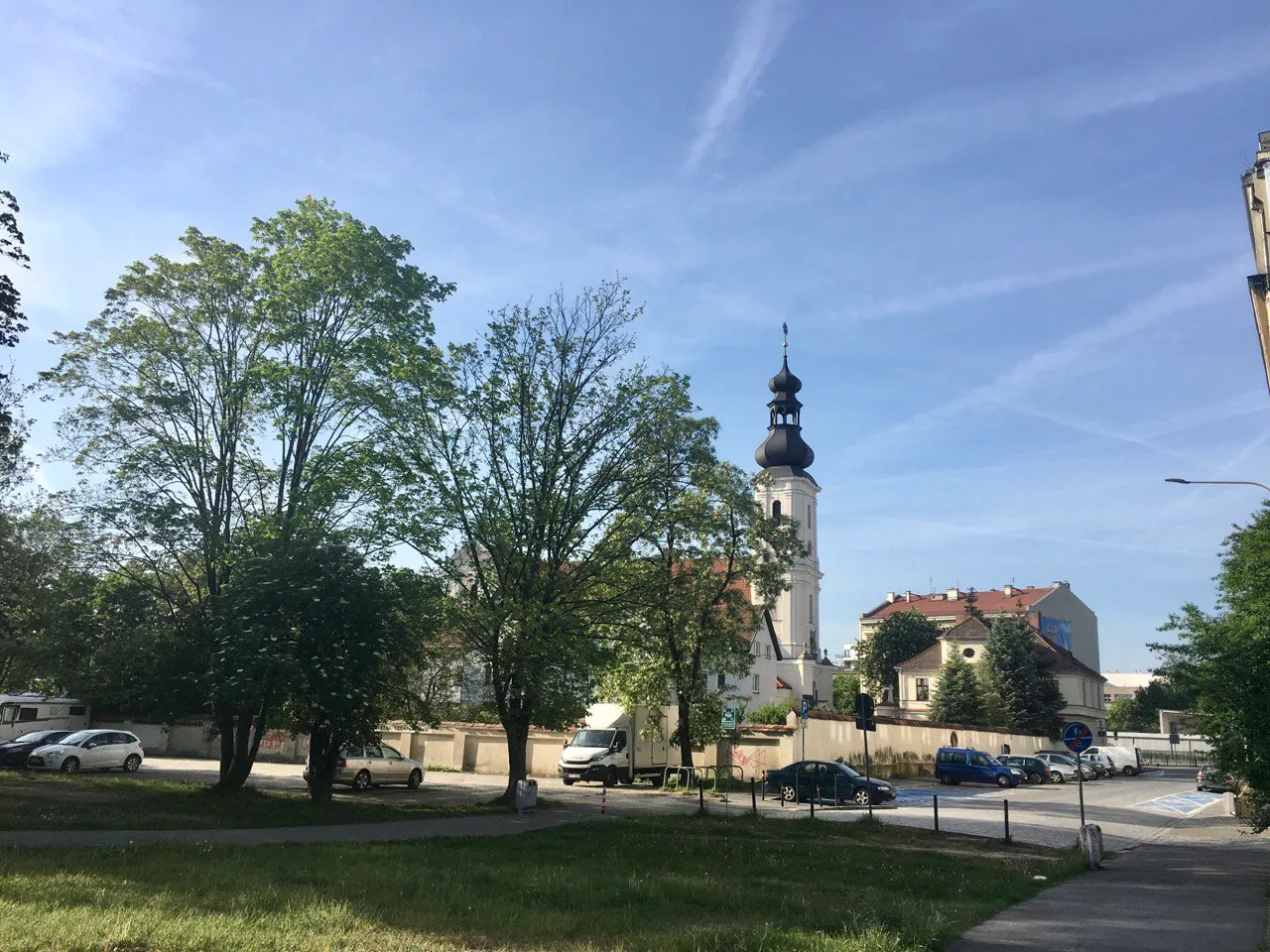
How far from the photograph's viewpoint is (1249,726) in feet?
51.3

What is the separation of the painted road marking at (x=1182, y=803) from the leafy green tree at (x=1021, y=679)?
25.7 m

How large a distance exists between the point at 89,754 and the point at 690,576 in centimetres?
2100

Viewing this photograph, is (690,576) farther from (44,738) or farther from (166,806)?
(44,738)

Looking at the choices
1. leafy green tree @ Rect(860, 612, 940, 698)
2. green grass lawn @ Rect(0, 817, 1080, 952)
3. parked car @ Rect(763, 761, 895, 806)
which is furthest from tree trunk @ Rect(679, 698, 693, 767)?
leafy green tree @ Rect(860, 612, 940, 698)

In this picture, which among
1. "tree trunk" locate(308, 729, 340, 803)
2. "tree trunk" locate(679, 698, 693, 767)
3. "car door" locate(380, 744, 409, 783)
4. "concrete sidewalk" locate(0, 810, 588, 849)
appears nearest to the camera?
"concrete sidewalk" locate(0, 810, 588, 849)

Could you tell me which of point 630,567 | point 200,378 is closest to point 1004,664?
point 630,567

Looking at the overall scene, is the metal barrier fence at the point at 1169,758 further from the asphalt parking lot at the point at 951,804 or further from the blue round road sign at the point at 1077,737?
the blue round road sign at the point at 1077,737

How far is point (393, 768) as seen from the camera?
1179 inches

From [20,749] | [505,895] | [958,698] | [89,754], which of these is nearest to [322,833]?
[505,895]

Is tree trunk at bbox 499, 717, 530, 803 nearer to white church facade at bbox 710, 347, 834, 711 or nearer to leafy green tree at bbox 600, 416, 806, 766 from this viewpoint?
leafy green tree at bbox 600, 416, 806, 766

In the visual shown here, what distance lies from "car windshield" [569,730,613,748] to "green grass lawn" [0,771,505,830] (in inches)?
332

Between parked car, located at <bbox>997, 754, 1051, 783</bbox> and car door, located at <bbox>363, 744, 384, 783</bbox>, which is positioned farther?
parked car, located at <bbox>997, 754, 1051, 783</bbox>

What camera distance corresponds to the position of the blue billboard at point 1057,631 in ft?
327

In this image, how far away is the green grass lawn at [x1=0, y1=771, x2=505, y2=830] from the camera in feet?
58.5
